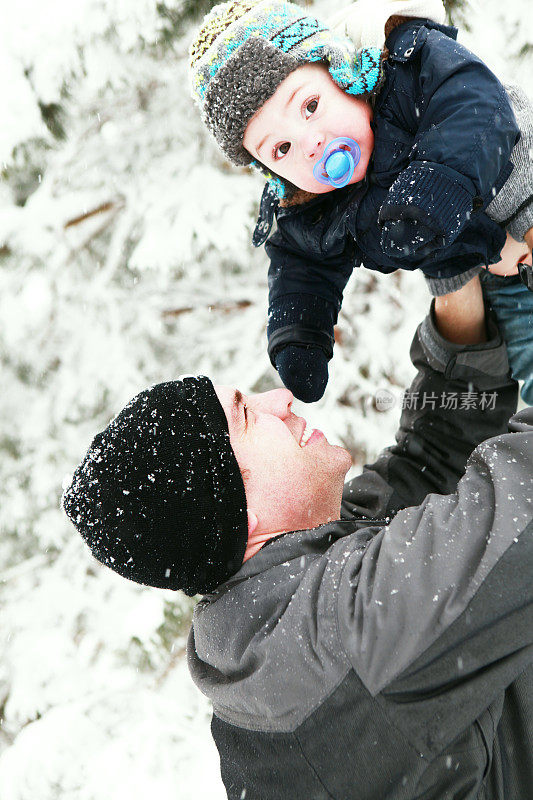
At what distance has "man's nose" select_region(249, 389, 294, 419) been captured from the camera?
5.46 feet

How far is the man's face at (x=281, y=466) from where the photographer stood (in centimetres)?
Answer: 152

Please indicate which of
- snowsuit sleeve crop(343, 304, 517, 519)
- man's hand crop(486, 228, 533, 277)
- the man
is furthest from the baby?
the man

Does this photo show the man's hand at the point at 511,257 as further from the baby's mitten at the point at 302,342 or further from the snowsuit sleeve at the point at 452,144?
the baby's mitten at the point at 302,342

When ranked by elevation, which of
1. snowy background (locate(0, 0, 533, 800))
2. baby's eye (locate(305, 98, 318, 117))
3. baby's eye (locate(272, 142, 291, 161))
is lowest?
snowy background (locate(0, 0, 533, 800))

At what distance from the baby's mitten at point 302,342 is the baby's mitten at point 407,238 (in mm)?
453

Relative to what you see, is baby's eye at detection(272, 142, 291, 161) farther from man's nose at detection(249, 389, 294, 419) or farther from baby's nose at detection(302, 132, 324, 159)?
man's nose at detection(249, 389, 294, 419)

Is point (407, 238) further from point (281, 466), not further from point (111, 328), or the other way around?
point (111, 328)

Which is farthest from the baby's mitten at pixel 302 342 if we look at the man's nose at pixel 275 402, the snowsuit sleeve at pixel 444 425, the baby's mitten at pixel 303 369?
the snowsuit sleeve at pixel 444 425

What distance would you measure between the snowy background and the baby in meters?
1.37

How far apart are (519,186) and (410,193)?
1.49ft

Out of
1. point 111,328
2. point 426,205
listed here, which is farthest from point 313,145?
point 111,328

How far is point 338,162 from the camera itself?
1.54 metres

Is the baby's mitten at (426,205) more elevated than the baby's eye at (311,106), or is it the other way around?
the baby's eye at (311,106)

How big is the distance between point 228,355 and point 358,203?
6.69 feet
